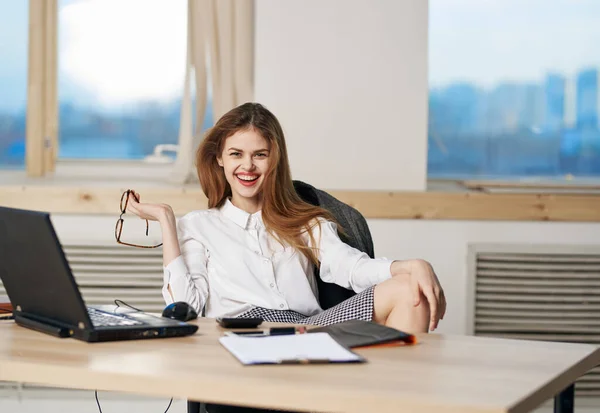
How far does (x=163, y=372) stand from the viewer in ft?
4.30

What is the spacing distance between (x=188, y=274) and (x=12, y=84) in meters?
1.74

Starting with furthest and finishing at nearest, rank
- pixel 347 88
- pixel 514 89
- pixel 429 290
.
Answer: pixel 514 89, pixel 347 88, pixel 429 290

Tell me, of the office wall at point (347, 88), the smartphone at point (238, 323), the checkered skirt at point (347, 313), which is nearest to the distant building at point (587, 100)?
the office wall at point (347, 88)

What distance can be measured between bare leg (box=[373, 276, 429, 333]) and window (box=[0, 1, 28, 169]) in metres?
2.16

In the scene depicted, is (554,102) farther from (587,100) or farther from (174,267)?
(174,267)

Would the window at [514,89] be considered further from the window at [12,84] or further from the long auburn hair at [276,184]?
the window at [12,84]

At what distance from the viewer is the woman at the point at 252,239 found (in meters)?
2.34

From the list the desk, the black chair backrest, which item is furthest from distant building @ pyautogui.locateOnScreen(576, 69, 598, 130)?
the desk

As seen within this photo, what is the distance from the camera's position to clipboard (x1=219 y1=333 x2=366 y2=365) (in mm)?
1383

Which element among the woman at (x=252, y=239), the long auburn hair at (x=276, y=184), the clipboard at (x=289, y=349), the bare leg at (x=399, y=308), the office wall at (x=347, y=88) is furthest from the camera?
the office wall at (x=347, y=88)

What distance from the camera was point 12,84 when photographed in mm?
3639

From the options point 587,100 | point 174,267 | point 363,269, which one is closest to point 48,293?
point 174,267

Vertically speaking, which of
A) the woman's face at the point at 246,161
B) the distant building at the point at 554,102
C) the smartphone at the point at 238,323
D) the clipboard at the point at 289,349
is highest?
the distant building at the point at 554,102

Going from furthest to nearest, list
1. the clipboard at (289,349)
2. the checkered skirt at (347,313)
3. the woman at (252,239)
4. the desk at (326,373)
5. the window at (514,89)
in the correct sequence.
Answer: the window at (514,89) → the woman at (252,239) → the checkered skirt at (347,313) → the clipboard at (289,349) → the desk at (326,373)
